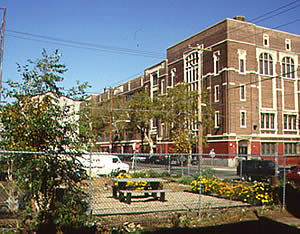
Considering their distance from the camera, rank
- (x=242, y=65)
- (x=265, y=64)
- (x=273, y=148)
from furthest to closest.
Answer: (x=265, y=64) < (x=273, y=148) < (x=242, y=65)

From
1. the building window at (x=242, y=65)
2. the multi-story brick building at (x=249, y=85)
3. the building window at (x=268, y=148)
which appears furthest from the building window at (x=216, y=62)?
the building window at (x=268, y=148)

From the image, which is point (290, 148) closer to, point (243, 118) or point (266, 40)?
point (243, 118)

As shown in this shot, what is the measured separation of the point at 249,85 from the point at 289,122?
31.6 ft

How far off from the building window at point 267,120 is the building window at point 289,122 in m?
2.43

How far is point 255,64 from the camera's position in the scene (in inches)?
1939

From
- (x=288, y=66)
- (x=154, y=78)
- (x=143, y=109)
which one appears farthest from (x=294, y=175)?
(x=154, y=78)

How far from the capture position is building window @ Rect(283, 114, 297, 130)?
50.8 metres

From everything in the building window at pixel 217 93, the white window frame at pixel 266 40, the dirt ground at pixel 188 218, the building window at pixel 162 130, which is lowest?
the dirt ground at pixel 188 218

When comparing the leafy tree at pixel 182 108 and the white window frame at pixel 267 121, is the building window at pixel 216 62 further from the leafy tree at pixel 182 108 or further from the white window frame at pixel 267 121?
the white window frame at pixel 267 121

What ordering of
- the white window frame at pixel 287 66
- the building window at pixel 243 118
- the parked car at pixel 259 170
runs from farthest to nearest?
the white window frame at pixel 287 66
the building window at pixel 243 118
the parked car at pixel 259 170

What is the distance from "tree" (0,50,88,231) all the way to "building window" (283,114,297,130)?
4825 centimetres

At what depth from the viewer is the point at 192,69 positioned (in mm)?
53719

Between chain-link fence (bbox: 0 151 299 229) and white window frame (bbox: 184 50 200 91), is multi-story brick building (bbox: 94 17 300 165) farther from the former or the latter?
chain-link fence (bbox: 0 151 299 229)

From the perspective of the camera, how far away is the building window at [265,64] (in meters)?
50.1
